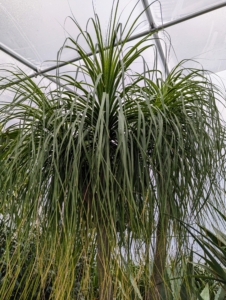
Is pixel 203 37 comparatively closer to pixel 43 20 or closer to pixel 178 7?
pixel 178 7

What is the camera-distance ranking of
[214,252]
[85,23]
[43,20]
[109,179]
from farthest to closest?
1. [85,23]
2. [43,20]
3. [214,252]
4. [109,179]

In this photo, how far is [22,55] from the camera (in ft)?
9.45

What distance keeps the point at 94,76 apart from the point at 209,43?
2.28 meters

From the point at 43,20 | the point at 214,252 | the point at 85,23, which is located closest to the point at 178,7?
the point at 85,23

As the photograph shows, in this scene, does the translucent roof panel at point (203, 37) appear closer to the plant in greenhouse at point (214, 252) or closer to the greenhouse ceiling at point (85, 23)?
the greenhouse ceiling at point (85, 23)

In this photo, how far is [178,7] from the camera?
254cm

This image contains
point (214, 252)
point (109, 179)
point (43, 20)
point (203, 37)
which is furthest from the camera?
point (203, 37)

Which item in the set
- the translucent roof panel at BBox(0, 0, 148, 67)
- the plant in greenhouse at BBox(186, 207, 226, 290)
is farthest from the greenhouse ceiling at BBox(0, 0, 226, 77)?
the plant in greenhouse at BBox(186, 207, 226, 290)

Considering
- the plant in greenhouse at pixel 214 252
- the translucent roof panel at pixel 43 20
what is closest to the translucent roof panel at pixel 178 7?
the translucent roof panel at pixel 43 20

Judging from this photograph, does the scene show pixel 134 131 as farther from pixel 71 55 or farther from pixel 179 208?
pixel 71 55

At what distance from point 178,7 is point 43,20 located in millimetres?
948

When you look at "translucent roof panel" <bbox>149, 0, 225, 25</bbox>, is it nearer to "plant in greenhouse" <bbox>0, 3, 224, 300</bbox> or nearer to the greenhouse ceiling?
the greenhouse ceiling

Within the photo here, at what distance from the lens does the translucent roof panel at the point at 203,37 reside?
268 centimetres

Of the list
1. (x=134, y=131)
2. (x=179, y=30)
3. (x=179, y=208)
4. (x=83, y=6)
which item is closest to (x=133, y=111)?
(x=134, y=131)
